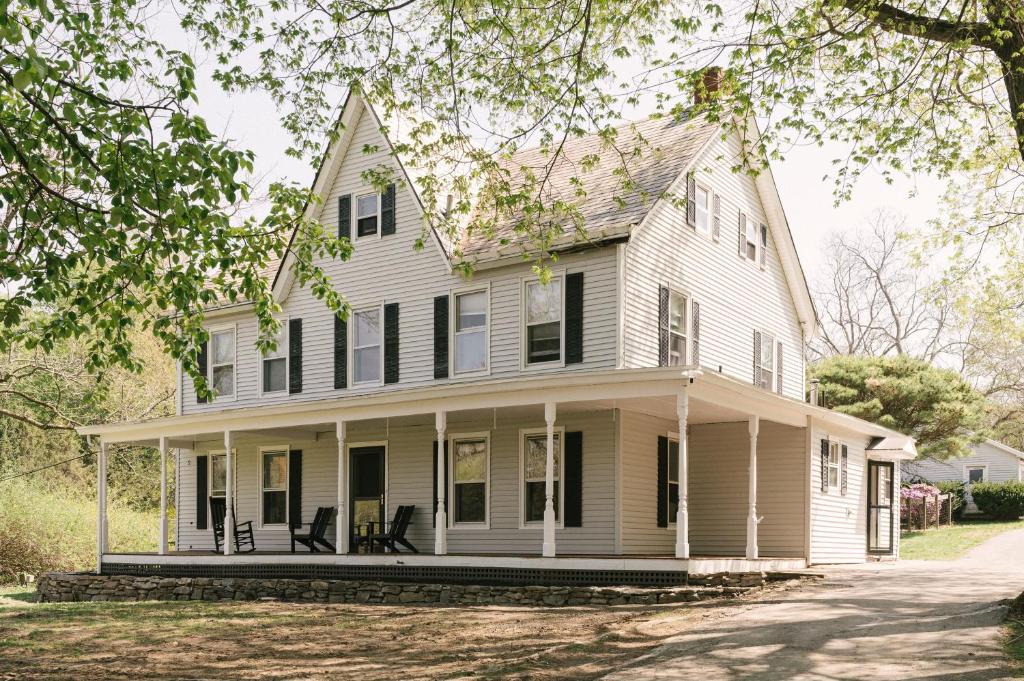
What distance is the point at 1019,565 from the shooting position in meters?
20.8

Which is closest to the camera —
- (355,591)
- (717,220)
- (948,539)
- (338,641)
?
(338,641)

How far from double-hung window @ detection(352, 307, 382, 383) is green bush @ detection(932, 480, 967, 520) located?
2573 centimetres

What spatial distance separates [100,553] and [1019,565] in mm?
18726

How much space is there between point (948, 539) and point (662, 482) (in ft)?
46.9

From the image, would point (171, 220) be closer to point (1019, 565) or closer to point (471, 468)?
point (471, 468)

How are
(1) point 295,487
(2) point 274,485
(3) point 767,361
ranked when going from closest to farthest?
A: (1) point 295,487 < (2) point 274,485 < (3) point 767,361

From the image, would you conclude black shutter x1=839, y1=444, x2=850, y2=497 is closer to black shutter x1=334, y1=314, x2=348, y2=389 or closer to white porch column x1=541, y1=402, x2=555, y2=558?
white porch column x1=541, y1=402, x2=555, y2=558

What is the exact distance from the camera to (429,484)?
67.6 ft

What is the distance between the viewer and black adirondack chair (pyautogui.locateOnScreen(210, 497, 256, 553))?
22.6 meters

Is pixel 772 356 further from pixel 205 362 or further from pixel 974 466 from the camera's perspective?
pixel 974 466

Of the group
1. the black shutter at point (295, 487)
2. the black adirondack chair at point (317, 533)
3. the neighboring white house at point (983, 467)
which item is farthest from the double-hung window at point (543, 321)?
the neighboring white house at point (983, 467)

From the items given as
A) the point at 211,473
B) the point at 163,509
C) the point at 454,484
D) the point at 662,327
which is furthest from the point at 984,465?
the point at 163,509

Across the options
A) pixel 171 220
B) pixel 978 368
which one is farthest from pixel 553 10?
pixel 978 368

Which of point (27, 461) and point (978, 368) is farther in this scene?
point (978, 368)
